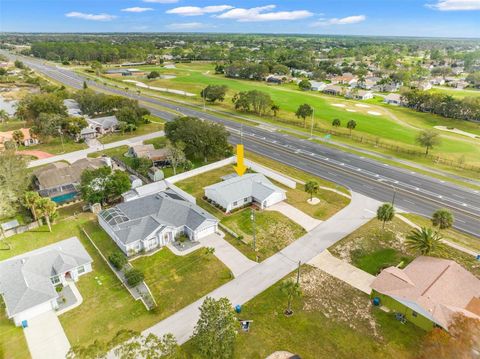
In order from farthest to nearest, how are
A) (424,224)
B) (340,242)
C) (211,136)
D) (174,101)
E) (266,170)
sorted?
(174,101) → (211,136) → (266,170) → (424,224) → (340,242)

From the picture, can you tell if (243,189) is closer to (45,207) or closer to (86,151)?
(45,207)

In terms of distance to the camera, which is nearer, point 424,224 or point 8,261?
point 8,261

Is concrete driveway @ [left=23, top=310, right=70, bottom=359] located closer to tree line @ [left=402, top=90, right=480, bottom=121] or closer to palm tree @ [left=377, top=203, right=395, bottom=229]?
palm tree @ [left=377, top=203, right=395, bottom=229]

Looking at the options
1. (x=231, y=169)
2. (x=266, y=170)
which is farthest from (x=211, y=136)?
(x=266, y=170)

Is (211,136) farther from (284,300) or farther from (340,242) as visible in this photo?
(284,300)

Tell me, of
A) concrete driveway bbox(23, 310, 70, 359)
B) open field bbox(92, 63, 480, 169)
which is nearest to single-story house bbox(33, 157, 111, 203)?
concrete driveway bbox(23, 310, 70, 359)

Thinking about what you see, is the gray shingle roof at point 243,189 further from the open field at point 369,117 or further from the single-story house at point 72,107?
the single-story house at point 72,107

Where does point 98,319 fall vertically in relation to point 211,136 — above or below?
below
